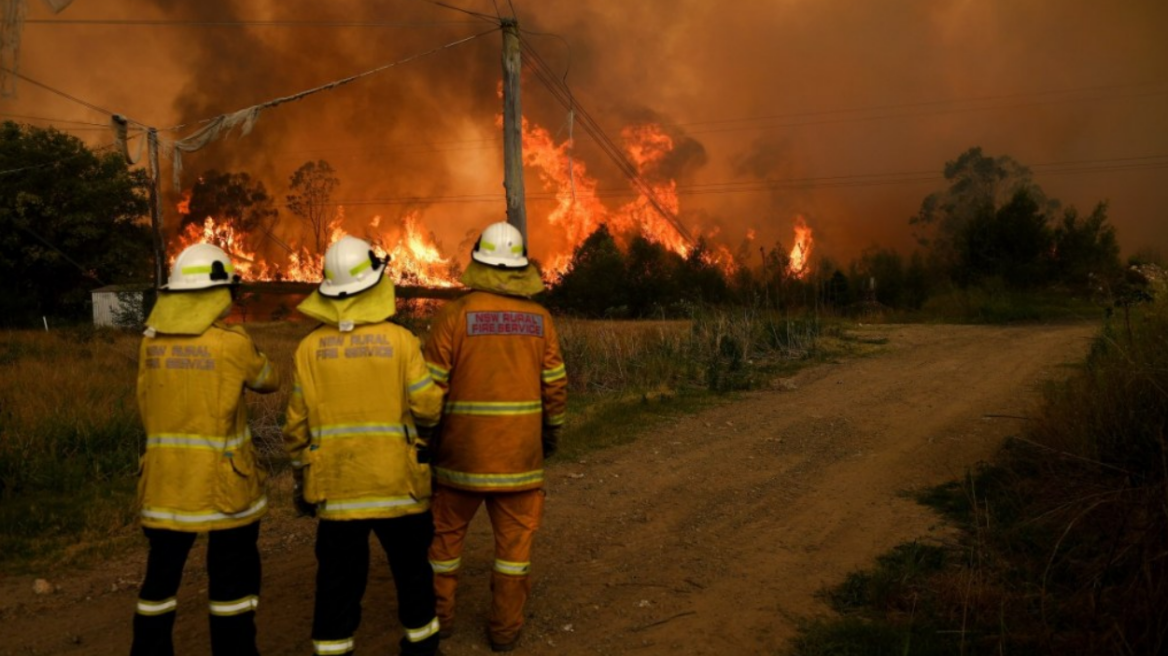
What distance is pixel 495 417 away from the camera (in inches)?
164

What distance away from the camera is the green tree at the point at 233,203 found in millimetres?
54938

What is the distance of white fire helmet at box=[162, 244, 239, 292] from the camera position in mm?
3668

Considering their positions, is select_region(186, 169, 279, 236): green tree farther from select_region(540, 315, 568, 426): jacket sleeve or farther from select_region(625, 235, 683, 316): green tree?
select_region(540, 315, 568, 426): jacket sleeve

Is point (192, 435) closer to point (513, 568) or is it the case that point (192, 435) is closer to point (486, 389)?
point (486, 389)

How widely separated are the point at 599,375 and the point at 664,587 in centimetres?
800

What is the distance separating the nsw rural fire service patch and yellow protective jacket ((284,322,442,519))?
0.53m

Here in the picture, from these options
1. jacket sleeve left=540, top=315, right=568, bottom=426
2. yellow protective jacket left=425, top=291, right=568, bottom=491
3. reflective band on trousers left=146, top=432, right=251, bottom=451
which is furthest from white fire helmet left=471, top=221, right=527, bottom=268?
reflective band on trousers left=146, top=432, right=251, bottom=451

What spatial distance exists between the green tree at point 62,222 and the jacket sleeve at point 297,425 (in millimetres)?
41090

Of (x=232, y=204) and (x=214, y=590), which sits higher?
(x=232, y=204)

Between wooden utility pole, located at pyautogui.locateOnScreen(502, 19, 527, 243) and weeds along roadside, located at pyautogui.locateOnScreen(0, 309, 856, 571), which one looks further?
wooden utility pole, located at pyautogui.locateOnScreen(502, 19, 527, 243)

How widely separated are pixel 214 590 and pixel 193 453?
653 mm

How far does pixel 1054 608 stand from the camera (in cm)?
422

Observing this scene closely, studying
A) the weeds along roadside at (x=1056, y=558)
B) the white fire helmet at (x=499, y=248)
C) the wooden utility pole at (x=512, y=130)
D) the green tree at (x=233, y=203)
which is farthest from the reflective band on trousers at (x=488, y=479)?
the green tree at (x=233, y=203)

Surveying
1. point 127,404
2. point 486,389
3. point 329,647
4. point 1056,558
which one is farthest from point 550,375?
point 127,404
